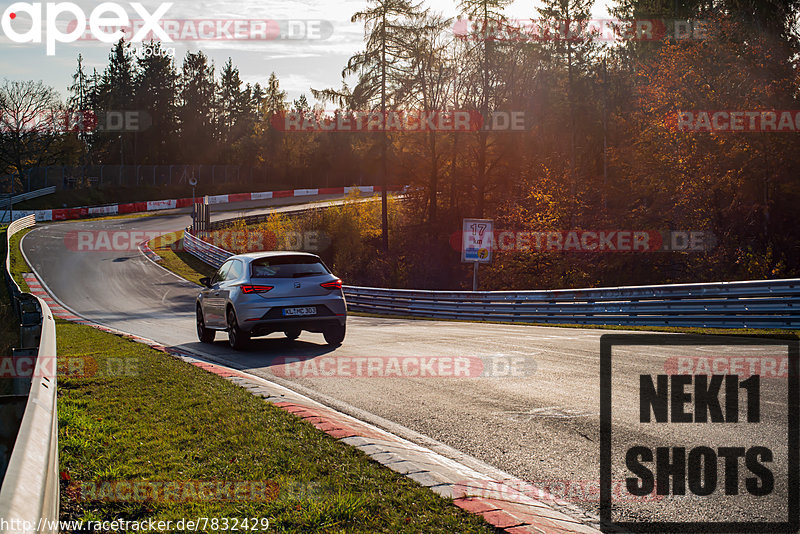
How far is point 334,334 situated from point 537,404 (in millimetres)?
6713

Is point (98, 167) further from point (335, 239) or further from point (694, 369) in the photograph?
point (694, 369)

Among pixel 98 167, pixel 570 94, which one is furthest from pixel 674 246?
pixel 98 167

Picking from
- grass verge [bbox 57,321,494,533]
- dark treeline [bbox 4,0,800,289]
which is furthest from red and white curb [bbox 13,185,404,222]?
grass verge [bbox 57,321,494,533]

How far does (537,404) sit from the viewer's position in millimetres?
7488

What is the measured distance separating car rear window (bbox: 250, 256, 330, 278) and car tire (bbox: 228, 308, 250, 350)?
0.92 metres

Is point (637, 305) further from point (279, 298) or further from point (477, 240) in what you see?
point (477, 240)

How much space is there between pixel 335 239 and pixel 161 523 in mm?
53230

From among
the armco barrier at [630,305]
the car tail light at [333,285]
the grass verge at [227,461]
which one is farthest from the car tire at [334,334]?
the armco barrier at [630,305]

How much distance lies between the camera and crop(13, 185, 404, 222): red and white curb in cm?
6162

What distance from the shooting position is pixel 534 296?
2383cm

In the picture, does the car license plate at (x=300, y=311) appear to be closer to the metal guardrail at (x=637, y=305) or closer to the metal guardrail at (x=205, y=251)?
the metal guardrail at (x=637, y=305)

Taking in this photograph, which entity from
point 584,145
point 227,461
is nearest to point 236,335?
point 227,461

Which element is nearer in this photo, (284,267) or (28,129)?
(284,267)

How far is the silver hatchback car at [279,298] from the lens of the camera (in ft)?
42.0
